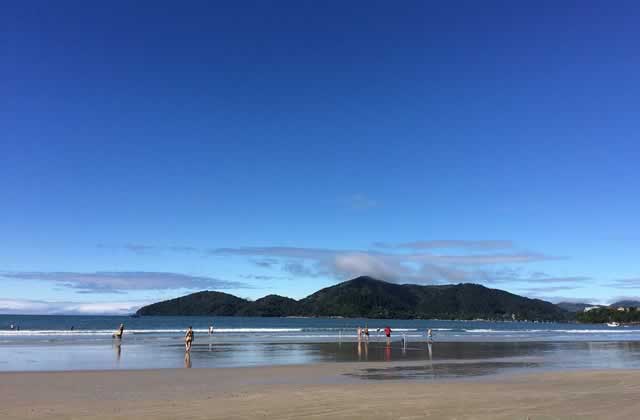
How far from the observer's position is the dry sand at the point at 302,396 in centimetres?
1282

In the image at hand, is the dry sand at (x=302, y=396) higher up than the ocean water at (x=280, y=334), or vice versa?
the dry sand at (x=302, y=396)

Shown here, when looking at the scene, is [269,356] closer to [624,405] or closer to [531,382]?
[531,382]

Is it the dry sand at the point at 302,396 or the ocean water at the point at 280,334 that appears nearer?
the dry sand at the point at 302,396

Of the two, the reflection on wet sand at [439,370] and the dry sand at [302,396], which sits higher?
the dry sand at [302,396]

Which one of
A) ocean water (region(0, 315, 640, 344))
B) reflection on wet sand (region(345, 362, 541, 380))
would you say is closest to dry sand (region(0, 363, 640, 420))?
reflection on wet sand (region(345, 362, 541, 380))

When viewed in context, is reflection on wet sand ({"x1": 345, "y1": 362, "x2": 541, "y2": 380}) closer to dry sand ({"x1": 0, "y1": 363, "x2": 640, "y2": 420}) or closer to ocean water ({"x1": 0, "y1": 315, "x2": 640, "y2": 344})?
dry sand ({"x1": 0, "y1": 363, "x2": 640, "y2": 420})

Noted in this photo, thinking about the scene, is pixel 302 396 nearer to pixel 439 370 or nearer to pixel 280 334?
pixel 439 370

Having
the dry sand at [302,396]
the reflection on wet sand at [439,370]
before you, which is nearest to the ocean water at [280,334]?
the reflection on wet sand at [439,370]

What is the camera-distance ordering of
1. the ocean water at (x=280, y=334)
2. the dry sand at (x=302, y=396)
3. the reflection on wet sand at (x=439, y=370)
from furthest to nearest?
the ocean water at (x=280, y=334)
the reflection on wet sand at (x=439, y=370)
the dry sand at (x=302, y=396)

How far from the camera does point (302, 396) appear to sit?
51.6 feet

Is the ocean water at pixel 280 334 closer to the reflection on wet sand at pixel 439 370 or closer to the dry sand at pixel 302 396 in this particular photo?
the reflection on wet sand at pixel 439 370

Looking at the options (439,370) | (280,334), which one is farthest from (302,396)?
(280,334)

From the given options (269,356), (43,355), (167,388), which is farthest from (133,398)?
(43,355)

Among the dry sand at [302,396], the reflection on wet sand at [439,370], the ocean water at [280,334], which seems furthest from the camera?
the ocean water at [280,334]
